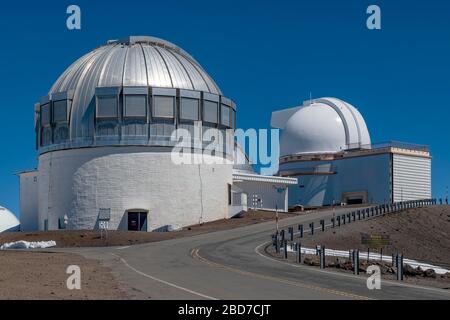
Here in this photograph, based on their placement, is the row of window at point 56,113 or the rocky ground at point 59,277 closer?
the rocky ground at point 59,277

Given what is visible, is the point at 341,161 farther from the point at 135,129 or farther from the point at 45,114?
the point at 45,114

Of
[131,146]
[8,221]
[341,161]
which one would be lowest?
[8,221]

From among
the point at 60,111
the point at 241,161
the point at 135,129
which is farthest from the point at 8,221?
the point at 241,161

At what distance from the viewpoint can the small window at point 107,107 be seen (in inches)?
2203

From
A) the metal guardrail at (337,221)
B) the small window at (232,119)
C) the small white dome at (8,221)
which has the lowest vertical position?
the small white dome at (8,221)

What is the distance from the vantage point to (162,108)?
184 ft

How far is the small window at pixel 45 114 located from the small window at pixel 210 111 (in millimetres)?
12763

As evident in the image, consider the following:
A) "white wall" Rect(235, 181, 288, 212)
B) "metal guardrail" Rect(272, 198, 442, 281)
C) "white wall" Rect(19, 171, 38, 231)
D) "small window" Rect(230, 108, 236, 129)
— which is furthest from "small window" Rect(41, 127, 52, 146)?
"metal guardrail" Rect(272, 198, 442, 281)

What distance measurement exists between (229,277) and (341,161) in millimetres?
54736

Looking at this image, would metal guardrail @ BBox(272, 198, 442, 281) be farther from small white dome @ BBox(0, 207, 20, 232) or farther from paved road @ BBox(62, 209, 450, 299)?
small white dome @ BBox(0, 207, 20, 232)

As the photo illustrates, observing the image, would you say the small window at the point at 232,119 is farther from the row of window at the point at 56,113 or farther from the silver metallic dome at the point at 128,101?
the row of window at the point at 56,113

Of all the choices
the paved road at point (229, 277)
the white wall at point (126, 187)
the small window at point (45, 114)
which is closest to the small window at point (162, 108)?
the white wall at point (126, 187)
